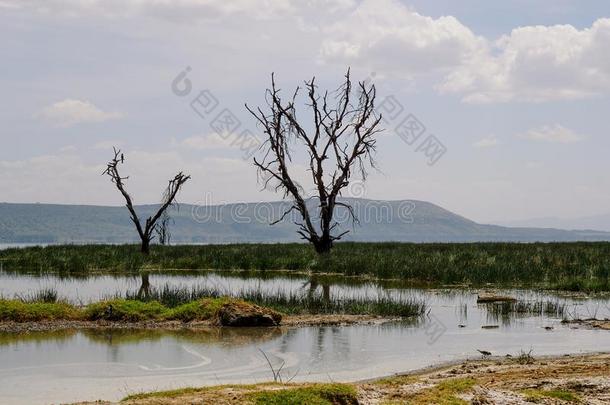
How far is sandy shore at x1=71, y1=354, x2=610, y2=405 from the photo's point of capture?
6.68 m

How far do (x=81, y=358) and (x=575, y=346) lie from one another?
273 inches

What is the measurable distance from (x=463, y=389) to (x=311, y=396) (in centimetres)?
171

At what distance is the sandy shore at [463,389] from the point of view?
6684mm

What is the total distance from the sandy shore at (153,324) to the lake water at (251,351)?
0.44 m

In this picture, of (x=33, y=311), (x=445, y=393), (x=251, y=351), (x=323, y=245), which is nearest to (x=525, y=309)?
(x=251, y=351)

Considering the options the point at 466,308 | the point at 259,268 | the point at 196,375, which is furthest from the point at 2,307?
the point at 259,268

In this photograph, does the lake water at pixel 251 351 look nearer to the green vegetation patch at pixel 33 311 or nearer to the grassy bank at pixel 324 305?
the grassy bank at pixel 324 305

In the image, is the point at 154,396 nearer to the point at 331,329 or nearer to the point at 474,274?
the point at 331,329

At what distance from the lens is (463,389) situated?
7559mm

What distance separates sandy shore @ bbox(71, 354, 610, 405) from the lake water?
1.27 meters

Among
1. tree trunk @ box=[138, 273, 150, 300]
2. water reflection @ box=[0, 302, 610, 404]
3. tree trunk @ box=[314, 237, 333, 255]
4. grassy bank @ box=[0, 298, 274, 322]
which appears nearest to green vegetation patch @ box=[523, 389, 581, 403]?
water reflection @ box=[0, 302, 610, 404]

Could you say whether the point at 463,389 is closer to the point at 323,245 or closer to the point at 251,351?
the point at 251,351

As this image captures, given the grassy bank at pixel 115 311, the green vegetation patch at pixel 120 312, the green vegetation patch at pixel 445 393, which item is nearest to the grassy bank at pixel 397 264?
the grassy bank at pixel 115 311

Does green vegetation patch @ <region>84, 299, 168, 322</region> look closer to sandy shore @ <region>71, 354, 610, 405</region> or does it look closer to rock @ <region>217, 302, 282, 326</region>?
rock @ <region>217, 302, 282, 326</region>
